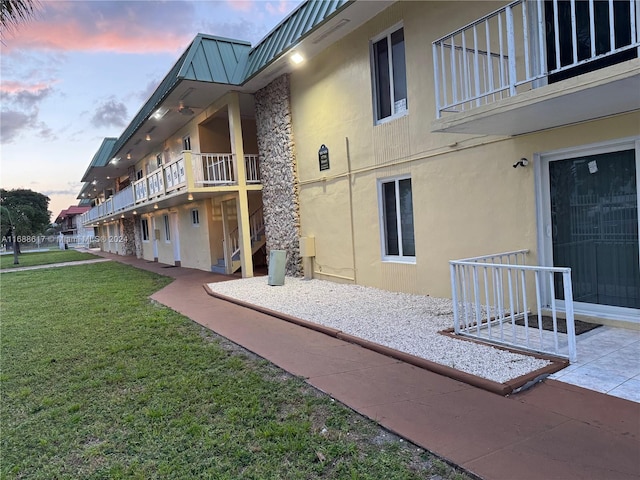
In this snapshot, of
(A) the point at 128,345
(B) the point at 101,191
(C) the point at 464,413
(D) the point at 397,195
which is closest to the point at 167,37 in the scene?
(D) the point at 397,195

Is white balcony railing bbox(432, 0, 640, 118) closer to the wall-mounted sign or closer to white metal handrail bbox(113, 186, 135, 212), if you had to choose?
the wall-mounted sign

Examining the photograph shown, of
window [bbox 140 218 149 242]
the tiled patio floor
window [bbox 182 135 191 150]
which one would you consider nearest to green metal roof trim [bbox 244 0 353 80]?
window [bbox 182 135 191 150]

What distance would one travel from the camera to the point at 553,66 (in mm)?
5922

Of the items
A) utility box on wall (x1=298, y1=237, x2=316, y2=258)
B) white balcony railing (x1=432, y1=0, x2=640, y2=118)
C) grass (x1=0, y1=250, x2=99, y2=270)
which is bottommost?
grass (x1=0, y1=250, x2=99, y2=270)

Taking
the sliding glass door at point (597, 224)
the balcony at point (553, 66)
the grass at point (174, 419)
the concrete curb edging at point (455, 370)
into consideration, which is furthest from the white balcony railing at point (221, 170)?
the sliding glass door at point (597, 224)

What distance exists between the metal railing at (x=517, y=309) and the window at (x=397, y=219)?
1.93 meters

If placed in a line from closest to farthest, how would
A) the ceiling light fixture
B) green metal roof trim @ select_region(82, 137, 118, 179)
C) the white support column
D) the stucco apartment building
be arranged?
the stucco apartment building < the white support column < the ceiling light fixture < green metal roof trim @ select_region(82, 137, 118, 179)

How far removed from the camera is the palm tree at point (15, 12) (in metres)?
4.11

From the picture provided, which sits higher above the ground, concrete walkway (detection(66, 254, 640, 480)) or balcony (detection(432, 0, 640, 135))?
balcony (detection(432, 0, 640, 135))

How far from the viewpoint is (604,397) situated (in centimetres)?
350

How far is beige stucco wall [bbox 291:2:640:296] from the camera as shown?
6234 mm

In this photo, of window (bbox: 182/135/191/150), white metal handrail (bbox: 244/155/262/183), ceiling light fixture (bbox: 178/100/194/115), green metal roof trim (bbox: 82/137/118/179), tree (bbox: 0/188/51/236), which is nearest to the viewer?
white metal handrail (bbox: 244/155/262/183)

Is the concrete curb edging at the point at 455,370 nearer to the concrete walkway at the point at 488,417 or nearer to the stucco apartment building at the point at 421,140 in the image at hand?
the concrete walkway at the point at 488,417

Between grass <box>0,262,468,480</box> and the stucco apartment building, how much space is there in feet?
12.4
